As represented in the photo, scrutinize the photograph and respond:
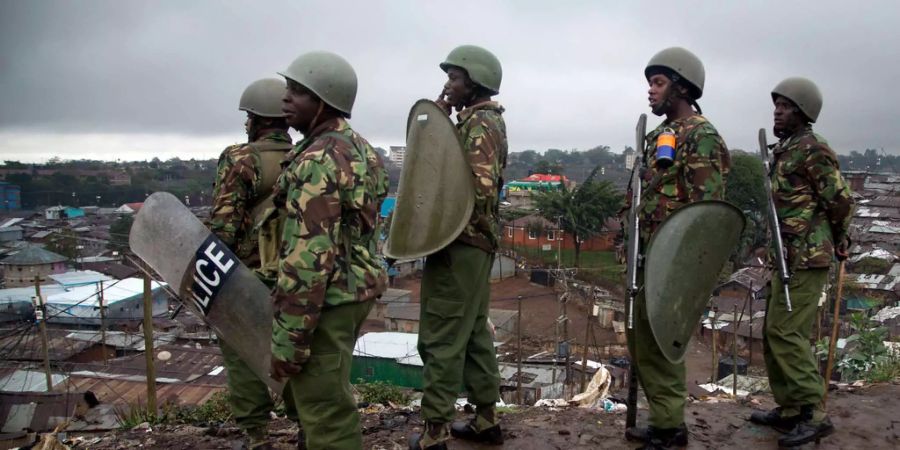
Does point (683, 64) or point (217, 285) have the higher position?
point (683, 64)

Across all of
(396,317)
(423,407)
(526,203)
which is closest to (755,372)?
(396,317)

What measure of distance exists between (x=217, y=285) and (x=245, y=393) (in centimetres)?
95

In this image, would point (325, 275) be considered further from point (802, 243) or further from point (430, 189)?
point (802, 243)

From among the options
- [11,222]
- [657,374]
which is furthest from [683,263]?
[11,222]

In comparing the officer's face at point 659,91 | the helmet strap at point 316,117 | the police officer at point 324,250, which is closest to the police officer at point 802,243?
the officer's face at point 659,91

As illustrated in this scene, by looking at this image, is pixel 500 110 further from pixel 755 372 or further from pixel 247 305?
pixel 755 372

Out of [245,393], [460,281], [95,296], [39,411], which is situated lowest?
[95,296]

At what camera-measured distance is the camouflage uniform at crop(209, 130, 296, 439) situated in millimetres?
3588

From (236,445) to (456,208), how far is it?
6.99 feet

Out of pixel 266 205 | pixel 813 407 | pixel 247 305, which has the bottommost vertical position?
pixel 813 407

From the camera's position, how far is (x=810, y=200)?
4105mm

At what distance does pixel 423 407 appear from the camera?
3.62 meters

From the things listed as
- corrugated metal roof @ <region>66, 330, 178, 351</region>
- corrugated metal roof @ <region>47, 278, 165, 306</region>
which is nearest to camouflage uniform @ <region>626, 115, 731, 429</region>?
corrugated metal roof @ <region>66, 330, 178, 351</region>

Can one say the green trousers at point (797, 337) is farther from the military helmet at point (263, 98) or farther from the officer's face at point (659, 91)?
the military helmet at point (263, 98)
